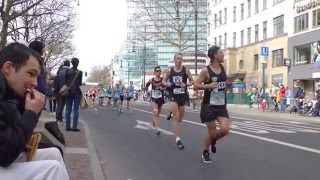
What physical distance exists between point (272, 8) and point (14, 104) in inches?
2069

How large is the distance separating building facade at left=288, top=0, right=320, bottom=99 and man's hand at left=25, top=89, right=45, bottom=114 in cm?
4049

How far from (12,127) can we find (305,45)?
44.8 m

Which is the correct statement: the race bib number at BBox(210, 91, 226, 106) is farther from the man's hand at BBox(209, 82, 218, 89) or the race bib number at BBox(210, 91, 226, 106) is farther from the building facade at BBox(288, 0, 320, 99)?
the building facade at BBox(288, 0, 320, 99)

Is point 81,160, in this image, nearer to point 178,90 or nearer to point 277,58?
point 178,90

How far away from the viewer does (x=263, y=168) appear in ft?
27.2

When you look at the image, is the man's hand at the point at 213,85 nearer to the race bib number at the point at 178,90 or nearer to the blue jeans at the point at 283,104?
the race bib number at the point at 178,90

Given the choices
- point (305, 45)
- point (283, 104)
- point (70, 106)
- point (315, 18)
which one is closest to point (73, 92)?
point (70, 106)

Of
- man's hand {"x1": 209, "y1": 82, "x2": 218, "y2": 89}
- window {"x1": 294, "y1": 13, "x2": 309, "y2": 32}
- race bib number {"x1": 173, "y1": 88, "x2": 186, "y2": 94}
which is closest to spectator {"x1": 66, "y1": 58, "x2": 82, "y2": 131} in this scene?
race bib number {"x1": 173, "y1": 88, "x2": 186, "y2": 94}

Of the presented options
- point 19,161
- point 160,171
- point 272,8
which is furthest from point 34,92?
point 272,8

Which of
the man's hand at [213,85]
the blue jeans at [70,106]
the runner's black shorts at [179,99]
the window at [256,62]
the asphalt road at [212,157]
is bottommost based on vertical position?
the asphalt road at [212,157]

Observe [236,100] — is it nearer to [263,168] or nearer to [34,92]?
[263,168]

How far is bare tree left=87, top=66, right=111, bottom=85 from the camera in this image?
142 metres

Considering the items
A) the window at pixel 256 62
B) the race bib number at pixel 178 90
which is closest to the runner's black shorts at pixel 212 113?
the race bib number at pixel 178 90

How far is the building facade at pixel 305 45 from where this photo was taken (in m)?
43.2
